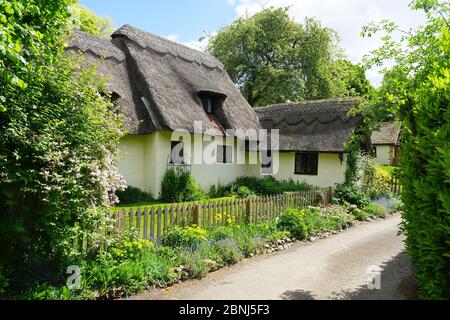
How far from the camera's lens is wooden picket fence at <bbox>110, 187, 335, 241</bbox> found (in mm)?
7254

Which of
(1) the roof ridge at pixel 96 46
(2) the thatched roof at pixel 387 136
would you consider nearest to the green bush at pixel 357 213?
(1) the roof ridge at pixel 96 46

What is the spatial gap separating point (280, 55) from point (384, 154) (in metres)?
18.0

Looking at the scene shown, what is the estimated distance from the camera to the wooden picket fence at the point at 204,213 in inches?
286

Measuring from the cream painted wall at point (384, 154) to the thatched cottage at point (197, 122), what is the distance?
72.7 ft

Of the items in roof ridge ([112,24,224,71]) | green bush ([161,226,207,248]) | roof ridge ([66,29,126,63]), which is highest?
roof ridge ([112,24,224,71])

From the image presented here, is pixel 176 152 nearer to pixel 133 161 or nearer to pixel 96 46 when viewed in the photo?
pixel 133 161

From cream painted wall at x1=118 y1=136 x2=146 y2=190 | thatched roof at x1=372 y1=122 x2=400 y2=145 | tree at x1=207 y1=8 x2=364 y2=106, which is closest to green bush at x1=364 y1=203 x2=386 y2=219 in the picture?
cream painted wall at x1=118 y1=136 x2=146 y2=190

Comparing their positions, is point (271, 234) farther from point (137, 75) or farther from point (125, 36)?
point (125, 36)

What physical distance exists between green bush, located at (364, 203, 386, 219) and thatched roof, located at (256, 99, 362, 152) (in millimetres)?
4743

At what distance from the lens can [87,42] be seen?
16.2m

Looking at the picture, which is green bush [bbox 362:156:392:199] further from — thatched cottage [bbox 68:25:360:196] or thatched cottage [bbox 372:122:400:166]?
thatched cottage [bbox 372:122:400:166]

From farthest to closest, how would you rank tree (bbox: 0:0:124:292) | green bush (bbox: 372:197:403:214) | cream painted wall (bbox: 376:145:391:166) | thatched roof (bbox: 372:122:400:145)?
cream painted wall (bbox: 376:145:391:166), thatched roof (bbox: 372:122:400:145), green bush (bbox: 372:197:403:214), tree (bbox: 0:0:124:292)
